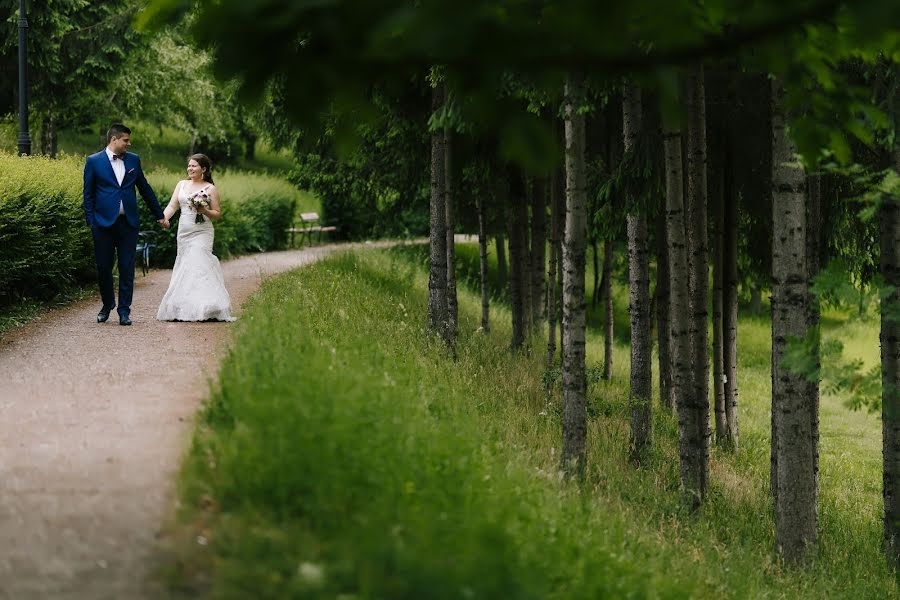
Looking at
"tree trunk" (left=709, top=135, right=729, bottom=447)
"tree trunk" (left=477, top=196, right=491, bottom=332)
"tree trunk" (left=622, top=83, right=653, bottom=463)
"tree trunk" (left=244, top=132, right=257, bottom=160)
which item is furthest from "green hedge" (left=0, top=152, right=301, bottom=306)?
"tree trunk" (left=244, top=132, right=257, bottom=160)

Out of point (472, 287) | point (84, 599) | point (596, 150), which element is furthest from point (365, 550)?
point (472, 287)

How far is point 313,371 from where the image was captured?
271 inches

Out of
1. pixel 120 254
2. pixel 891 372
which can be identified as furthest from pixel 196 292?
pixel 891 372

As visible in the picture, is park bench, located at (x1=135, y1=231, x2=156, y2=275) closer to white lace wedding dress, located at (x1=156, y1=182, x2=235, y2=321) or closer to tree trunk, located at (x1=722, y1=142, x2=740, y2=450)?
white lace wedding dress, located at (x1=156, y1=182, x2=235, y2=321)

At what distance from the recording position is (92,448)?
706 cm

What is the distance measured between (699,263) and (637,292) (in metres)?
0.99

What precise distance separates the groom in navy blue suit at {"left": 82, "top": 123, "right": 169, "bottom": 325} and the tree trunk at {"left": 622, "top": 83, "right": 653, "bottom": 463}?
575 cm

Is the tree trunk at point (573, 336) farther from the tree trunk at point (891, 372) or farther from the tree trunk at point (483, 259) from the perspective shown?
the tree trunk at point (483, 259)

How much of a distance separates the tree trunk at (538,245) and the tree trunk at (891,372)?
7.40 m

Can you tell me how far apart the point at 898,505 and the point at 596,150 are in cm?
717

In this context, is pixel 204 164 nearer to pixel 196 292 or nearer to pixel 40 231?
pixel 196 292

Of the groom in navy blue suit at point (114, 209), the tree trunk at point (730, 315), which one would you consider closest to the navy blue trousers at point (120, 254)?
the groom in navy blue suit at point (114, 209)

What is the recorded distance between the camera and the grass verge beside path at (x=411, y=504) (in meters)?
4.77

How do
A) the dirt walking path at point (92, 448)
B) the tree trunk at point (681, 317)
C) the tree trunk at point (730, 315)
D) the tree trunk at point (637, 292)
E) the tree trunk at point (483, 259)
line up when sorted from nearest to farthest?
the dirt walking path at point (92, 448) < the tree trunk at point (681, 317) < the tree trunk at point (637, 292) < the tree trunk at point (730, 315) < the tree trunk at point (483, 259)
